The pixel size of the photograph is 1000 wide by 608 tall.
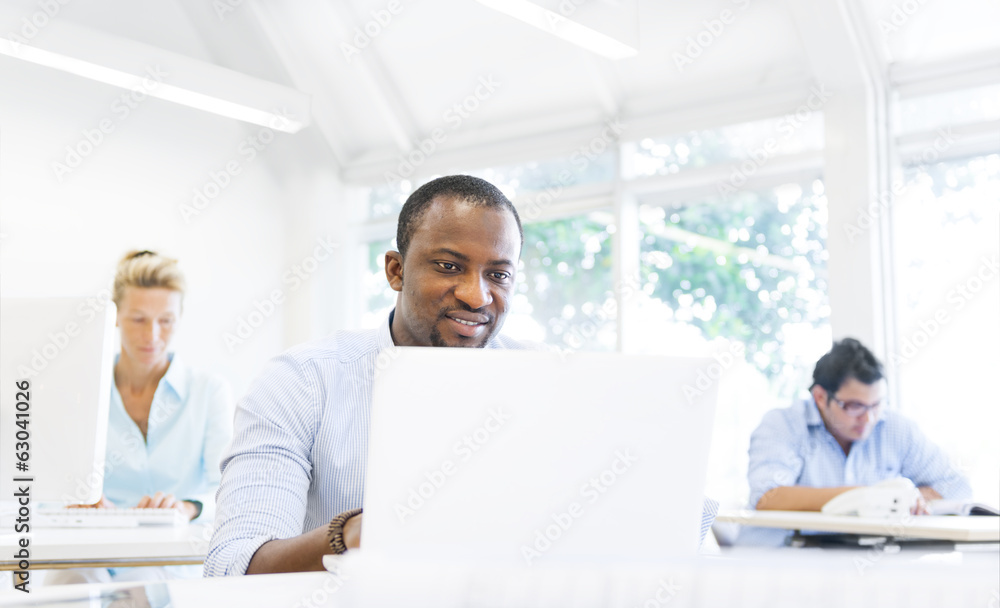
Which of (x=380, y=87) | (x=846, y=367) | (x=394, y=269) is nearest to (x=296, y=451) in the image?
(x=394, y=269)

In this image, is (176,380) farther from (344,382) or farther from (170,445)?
(344,382)

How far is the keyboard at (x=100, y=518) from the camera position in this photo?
239cm

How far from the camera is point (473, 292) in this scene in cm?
159

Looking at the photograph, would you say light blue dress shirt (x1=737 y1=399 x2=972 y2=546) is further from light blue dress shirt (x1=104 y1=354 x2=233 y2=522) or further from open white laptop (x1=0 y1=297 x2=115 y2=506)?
open white laptop (x1=0 y1=297 x2=115 y2=506)

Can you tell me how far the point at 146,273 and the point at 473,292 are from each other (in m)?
2.20

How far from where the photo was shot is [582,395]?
97cm

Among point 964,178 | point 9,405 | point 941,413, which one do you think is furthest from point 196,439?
point 964,178

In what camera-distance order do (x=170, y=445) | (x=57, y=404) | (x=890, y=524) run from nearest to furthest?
1. (x=57, y=404)
2. (x=890, y=524)
3. (x=170, y=445)

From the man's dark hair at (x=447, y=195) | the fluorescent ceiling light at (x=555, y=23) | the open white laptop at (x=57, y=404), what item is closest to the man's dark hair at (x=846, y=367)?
the fluorescent ceiling light at (x=555, y=23)

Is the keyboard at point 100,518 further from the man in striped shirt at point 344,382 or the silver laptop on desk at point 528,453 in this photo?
the silver laptop on desk at point 528,453

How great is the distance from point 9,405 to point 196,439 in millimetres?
1206

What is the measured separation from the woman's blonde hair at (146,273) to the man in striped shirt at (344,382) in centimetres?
195

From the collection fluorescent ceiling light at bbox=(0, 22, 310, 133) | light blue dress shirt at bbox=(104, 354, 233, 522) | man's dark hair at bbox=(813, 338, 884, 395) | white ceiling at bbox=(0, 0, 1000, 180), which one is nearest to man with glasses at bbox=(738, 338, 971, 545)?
man's dark hair at bbox=(813, 338, 884, 395)

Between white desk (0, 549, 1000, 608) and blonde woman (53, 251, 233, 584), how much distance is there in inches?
97.4
